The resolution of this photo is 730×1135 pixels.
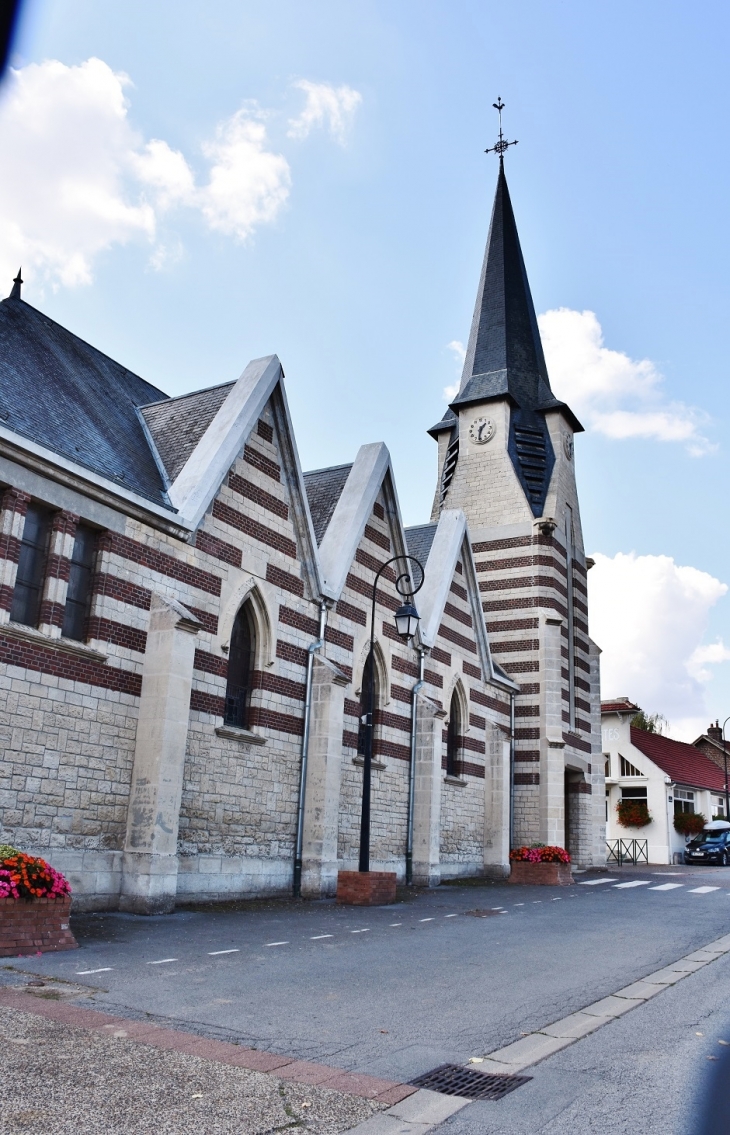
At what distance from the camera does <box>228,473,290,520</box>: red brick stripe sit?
16734 millimetres

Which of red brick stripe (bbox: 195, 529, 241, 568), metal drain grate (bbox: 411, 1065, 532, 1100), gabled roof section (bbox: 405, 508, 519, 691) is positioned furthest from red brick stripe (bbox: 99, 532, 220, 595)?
metal drain grate (bbox: 411, 1065, 532, 1100)

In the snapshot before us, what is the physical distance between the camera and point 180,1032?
604cm

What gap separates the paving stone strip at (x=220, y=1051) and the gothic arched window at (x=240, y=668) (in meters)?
9.56

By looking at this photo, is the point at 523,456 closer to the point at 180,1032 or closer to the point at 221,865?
the point at 221,865

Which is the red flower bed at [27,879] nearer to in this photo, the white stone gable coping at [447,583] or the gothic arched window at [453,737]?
the white stone gable coping at [447,583]

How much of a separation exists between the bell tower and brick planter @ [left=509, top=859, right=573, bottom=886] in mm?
4456

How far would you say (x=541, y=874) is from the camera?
22984mm

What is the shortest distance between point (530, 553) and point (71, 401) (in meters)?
18.7

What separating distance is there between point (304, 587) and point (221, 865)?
18.4ft

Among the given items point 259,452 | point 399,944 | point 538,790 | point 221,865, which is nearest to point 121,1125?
point 399,944

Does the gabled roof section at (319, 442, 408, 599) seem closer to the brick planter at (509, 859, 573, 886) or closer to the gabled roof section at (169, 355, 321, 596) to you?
the gabled roof section at (169, 355, 321, 596)

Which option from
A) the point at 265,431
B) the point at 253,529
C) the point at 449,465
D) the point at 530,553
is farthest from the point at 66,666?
the point at 449,465

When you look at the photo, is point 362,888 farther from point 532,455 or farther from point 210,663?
point 532,455

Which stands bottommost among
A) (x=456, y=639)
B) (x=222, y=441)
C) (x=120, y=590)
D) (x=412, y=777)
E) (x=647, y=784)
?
(x=412, y=777)
